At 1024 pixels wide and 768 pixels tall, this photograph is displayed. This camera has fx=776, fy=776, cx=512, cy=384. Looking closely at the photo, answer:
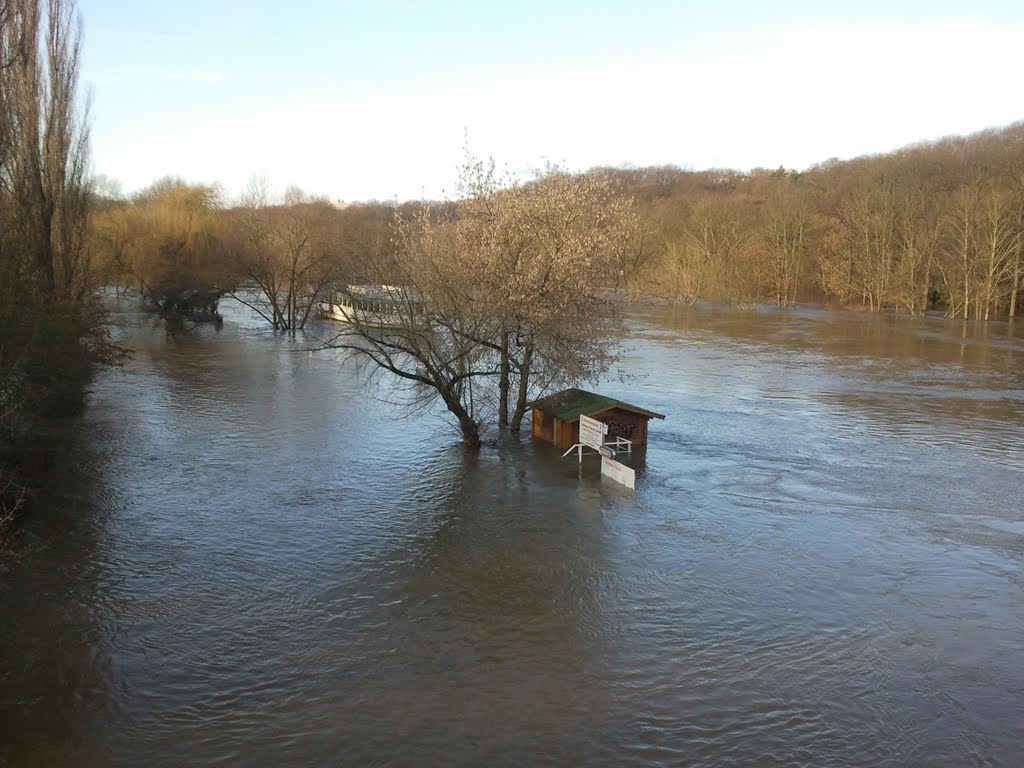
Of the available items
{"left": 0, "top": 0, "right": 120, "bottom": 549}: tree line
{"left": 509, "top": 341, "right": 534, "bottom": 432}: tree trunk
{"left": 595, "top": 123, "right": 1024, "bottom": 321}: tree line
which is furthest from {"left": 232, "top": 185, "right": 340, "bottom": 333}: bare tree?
{"left": 509, "top": 341, "right": 534, "bottom": 432}: tree trunk

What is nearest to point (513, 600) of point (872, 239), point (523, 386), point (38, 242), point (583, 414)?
point (583, 414)

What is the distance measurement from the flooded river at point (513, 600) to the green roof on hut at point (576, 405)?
1110mm

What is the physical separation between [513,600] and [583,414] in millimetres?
8609

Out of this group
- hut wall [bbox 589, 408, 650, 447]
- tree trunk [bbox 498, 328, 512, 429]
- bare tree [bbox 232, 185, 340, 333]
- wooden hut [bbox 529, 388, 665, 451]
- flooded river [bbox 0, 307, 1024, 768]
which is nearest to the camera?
flooded river [bbox 0, 307, 1024, 768]

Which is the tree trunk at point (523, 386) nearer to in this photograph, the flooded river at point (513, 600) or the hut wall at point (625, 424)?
the flooded river at point (513, 600)

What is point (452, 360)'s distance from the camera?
1933 cm

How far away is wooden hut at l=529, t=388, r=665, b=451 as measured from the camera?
20.8 meters

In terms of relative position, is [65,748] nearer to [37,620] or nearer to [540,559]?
[37,620]

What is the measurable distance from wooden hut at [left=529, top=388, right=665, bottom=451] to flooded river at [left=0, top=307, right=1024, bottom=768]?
2.20 feet

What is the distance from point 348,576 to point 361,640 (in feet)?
7.47

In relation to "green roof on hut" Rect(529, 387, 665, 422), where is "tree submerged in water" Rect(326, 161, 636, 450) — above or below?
above

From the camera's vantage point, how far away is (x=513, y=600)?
479 inches

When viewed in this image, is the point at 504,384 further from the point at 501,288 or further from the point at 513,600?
the point at 513,600

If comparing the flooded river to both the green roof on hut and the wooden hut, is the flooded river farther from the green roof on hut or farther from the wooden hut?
the green roof on hut
